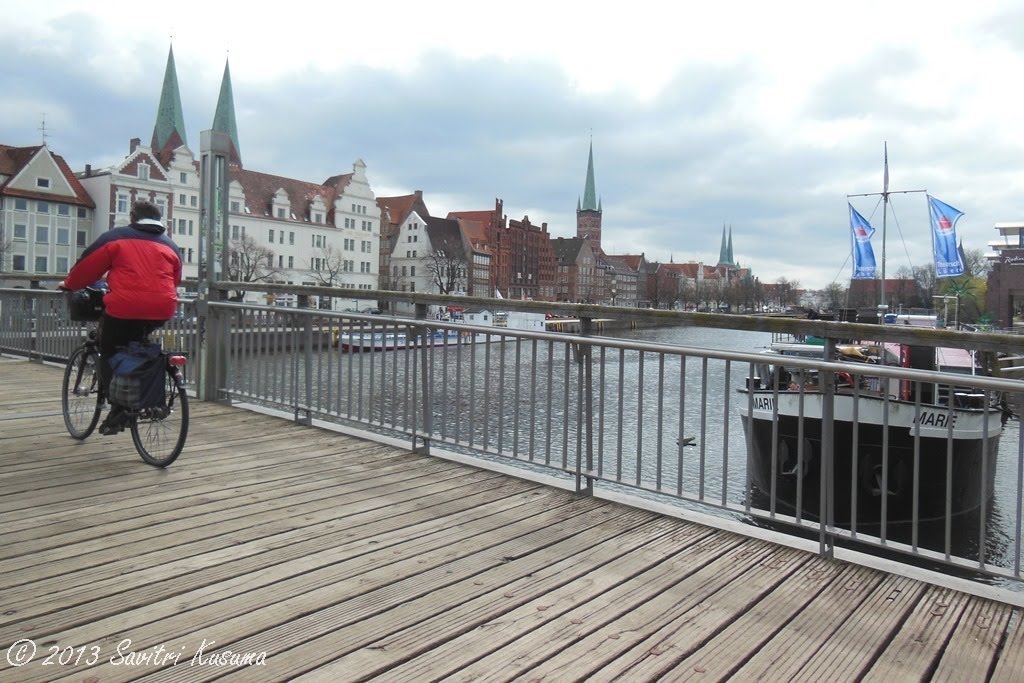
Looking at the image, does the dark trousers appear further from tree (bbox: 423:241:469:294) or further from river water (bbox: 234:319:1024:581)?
tree (bbox: 423:241:469:294)

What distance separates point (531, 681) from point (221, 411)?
17.5 feet

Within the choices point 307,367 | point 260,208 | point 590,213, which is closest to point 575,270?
point 590,213

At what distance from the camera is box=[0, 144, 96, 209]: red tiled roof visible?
62500 mm

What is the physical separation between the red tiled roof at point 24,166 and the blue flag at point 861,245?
62338 millimetres

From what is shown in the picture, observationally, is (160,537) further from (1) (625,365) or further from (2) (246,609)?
(1) (625,365)

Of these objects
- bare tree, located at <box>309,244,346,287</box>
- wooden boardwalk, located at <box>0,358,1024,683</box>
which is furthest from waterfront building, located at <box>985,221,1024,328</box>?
wooden boardwalk, located at <box>0,358,1024,683</box>

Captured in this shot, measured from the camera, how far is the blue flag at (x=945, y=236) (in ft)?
98.4

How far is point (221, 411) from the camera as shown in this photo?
686cm

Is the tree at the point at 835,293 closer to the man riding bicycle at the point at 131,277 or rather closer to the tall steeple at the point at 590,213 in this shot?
the tall steeple at the point at 590,213

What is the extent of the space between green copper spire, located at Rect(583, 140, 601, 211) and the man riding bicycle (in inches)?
6448

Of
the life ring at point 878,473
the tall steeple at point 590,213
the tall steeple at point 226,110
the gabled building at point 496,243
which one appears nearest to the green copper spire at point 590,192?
the tall steeple at point 590,213

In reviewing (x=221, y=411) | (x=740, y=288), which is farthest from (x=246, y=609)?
(x=740, y=288)

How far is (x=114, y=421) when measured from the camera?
486cm

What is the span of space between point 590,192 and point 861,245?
137229mm
